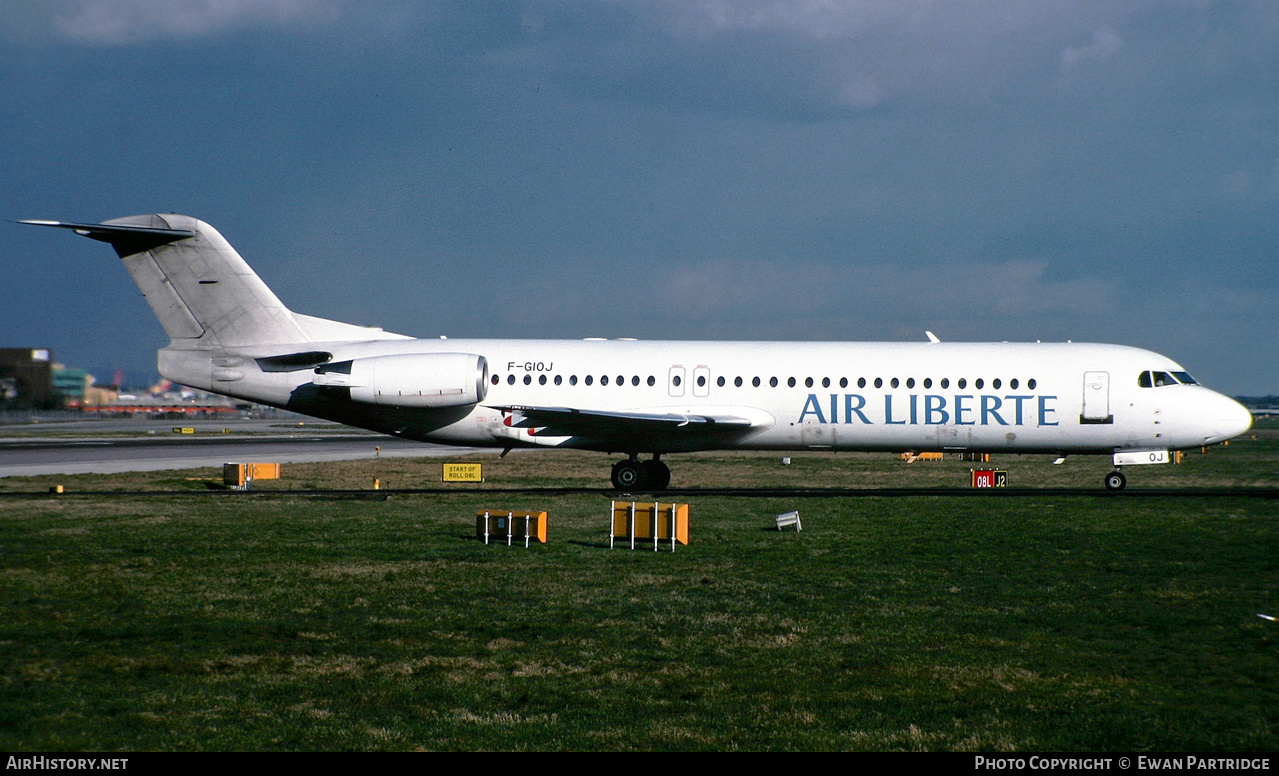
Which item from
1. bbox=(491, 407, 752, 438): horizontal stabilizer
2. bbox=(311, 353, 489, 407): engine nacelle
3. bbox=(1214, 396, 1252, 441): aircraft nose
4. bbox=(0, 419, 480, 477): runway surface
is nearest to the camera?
bbox=(491, 407, 752, 438): horizontal stabilizer

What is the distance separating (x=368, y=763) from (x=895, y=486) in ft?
79.9

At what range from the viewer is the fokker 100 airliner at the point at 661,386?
24609 mm

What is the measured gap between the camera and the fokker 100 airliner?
24609 millimetres

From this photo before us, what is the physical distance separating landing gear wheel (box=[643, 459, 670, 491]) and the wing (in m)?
0.59

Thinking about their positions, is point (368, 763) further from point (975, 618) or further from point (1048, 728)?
point (975, 618)

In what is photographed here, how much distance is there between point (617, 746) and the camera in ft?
21.9

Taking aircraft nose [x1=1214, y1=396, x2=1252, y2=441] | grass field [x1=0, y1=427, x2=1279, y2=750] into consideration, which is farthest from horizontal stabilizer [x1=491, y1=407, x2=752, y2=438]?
aircraft nose [x1=1214, y1=396, x2=1252, y2=441]

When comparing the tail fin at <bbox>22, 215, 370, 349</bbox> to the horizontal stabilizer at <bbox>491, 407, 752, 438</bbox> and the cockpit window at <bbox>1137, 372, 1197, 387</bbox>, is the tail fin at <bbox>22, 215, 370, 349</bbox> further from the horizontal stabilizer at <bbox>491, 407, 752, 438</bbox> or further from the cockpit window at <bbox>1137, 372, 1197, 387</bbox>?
the cockpit window at <bbox>1137, 372, 1197, 387</bbox>

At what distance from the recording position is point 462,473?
29.6m

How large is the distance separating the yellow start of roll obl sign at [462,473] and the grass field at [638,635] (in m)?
9.87

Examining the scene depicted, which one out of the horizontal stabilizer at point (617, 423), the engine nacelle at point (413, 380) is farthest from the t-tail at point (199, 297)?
the horizontal stabilizer at point (617, 423)

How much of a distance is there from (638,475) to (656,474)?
752 mm

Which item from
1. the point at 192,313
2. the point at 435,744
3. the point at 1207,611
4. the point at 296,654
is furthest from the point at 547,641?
the point at 192,313

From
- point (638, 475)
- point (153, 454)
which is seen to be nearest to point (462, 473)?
point (638, 475)
